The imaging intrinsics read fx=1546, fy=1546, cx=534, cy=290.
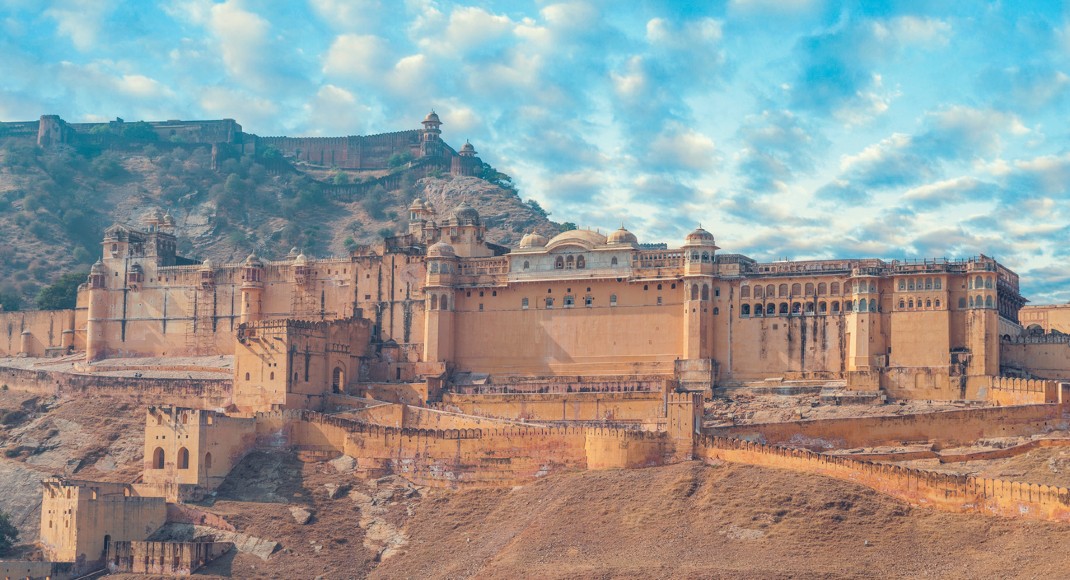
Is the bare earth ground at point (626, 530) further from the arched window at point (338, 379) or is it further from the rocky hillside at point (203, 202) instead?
the rocky hillside at point (203, 202)

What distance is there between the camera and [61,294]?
94.5 m

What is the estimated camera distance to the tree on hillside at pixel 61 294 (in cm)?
9375

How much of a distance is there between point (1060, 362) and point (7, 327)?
191 ft

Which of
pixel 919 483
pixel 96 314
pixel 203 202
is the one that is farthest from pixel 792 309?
pixel 203 202

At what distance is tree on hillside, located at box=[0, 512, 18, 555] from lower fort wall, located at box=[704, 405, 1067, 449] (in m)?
27.5

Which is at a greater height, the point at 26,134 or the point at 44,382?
the point at 26,134

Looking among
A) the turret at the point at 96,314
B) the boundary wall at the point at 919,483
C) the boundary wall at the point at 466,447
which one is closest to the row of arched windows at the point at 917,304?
the boundary wall at the point at 919,483

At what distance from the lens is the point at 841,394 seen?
6525cm

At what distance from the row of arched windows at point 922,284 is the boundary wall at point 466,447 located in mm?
16379

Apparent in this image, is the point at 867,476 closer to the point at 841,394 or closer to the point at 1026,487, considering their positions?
the point at 1026,487

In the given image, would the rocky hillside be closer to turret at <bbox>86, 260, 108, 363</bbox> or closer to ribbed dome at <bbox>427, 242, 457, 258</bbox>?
turret at <bbox>86, 260, 108, 363</bbox>

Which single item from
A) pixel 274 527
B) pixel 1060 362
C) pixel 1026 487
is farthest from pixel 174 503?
pixel 1060 362

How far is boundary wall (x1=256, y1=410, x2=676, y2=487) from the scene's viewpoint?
189 feet

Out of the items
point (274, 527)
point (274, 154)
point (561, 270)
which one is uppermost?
point (274, 154)
